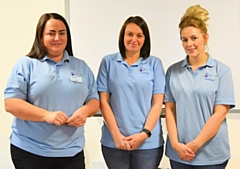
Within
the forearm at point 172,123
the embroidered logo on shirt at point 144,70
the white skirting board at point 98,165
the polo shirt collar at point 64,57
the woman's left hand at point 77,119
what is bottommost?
the white skirting board at point 98,165

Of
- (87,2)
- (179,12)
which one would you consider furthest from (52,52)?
(179,12)

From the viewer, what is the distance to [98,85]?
74.8 inches

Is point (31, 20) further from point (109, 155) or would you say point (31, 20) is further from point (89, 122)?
point (109, 155)

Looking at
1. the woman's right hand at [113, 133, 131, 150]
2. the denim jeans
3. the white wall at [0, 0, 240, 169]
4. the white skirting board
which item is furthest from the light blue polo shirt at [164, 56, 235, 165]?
the white skirting board

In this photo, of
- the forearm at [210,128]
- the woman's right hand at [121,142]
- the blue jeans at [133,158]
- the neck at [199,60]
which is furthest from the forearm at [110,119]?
the neck at [199,60]

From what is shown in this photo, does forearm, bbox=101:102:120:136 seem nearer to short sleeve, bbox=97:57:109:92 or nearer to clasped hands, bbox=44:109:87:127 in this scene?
short sleeve, bbox=97:57:109:92

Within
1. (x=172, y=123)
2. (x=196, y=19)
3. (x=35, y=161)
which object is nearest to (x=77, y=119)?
(x=35, y=161)

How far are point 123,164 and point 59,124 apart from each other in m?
0.56

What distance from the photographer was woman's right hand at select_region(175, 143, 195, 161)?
5.66 feet

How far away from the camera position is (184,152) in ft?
5.68

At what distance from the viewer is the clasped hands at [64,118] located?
1.50m

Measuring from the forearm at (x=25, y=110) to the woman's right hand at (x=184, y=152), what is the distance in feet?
2.68

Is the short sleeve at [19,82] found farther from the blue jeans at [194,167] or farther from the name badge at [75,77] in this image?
the blue jeans at [194,167]

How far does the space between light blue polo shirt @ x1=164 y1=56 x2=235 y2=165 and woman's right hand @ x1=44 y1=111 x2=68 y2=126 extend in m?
0.71
